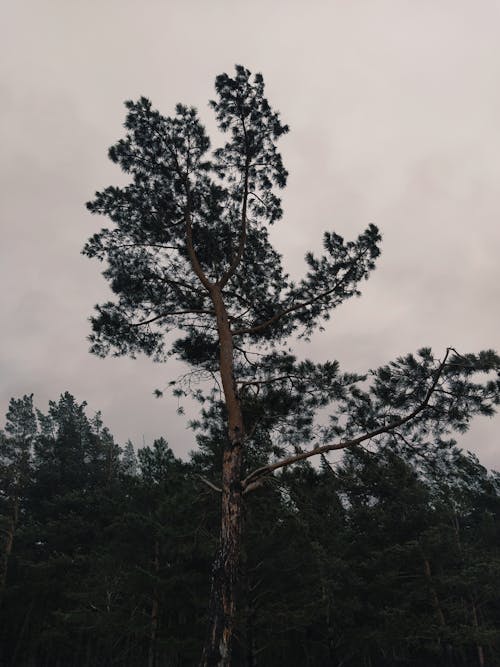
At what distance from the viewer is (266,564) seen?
17234mm

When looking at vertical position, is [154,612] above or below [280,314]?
below

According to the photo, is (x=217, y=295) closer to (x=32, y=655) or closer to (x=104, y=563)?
(x=104, y=563)

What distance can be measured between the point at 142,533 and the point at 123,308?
1466 centimetres

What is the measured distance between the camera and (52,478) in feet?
108

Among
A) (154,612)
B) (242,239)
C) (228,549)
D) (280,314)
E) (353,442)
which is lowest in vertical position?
(228,549)

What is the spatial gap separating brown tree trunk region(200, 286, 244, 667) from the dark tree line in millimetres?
986

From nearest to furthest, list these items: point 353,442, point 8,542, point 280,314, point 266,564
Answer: point 353,442 < point 280,314 < point 266,564 < point 8,542

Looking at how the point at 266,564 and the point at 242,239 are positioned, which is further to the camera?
the point at 266,564

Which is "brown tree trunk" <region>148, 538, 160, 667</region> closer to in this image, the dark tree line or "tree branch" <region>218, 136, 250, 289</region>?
the dark tree line

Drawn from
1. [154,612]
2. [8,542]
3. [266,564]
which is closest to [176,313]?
[266,564]

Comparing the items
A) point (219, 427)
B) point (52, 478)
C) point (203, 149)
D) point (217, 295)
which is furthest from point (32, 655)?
point (203, 149)

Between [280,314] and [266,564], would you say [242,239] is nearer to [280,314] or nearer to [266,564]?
[280,314]

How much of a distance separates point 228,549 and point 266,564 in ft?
38.6

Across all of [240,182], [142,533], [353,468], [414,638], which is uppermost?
[240,182]
